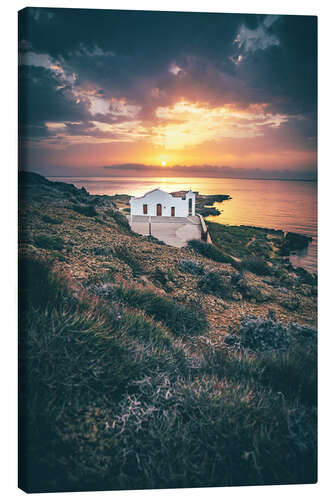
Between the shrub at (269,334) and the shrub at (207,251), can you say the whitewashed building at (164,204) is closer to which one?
the shrub at (207,251)

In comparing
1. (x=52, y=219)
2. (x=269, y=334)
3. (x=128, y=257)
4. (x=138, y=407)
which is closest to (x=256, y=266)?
(x=269, y=334)

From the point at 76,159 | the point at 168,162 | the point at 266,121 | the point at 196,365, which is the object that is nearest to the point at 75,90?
the point at 76,159

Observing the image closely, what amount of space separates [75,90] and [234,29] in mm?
1342

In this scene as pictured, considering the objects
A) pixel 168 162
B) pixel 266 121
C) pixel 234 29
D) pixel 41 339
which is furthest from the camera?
pixel 168 162

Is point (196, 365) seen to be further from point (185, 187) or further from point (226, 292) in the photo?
point (185, 187)

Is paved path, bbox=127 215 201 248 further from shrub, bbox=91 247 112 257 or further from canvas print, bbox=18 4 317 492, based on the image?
shrub, bbox=91 247 112 257

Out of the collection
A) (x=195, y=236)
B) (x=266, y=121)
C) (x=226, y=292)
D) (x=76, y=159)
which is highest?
(x=266, y=121)

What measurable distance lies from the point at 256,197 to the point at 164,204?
86cm

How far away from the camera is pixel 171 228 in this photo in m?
3.17

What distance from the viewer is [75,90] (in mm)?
2615

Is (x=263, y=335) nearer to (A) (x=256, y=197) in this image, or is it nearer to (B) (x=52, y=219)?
(A) (x=256, y=197)

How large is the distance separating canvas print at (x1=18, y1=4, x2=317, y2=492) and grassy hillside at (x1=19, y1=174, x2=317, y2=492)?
0.01 m

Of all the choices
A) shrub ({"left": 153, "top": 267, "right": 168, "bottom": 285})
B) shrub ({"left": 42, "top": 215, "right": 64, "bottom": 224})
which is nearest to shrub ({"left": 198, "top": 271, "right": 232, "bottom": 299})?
shrub ({"left": 153, "top": 267, "right": 168, "bottom": 285})

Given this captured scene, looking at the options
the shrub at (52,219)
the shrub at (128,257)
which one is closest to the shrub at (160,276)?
→ the shrub at (128,257)
